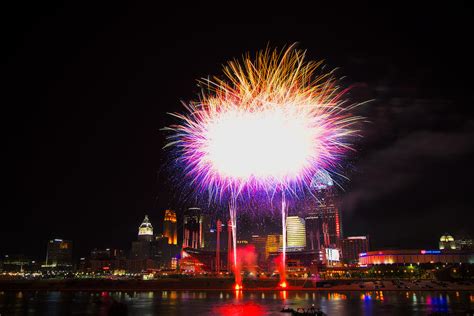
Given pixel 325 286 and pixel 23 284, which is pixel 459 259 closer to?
pixel 325 286

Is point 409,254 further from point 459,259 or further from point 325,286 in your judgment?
point 325,286

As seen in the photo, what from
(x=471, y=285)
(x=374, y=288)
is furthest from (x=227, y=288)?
(x=471, y=285)

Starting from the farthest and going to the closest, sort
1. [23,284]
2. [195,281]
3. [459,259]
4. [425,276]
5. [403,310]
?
[459,259] < [425,276] < [23,284] < [195,281] < [403,310]

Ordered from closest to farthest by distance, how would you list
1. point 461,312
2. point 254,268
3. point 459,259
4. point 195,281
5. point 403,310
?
1. point 461,312
2. point 403,310
3. point 195,281
4. point 459,259
5. point 254,268

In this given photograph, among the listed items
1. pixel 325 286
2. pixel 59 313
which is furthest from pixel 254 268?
pixel 59 313

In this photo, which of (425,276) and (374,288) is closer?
(374,288)

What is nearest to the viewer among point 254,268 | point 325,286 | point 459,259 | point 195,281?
point 325,286

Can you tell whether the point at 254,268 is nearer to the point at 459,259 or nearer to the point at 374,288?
the point at 459,259

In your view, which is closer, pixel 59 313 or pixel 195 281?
pixel 59 313

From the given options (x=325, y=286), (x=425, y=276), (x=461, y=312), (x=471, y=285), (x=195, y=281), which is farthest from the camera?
(x=425, y=276)
